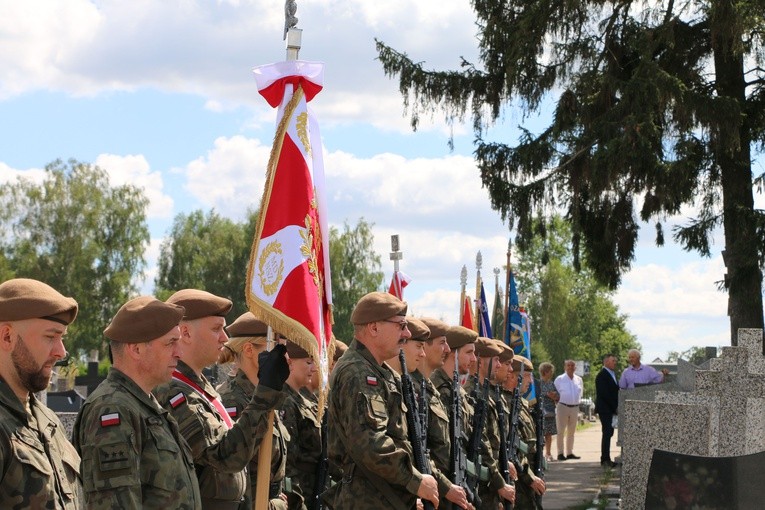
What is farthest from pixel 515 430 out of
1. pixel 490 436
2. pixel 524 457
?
pixel 490 436

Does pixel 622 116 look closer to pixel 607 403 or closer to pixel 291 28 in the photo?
pixel 607 403

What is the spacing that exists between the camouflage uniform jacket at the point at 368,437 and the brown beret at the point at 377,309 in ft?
0.52

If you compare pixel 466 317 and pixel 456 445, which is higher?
pixel 466 317

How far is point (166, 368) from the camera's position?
4734mm

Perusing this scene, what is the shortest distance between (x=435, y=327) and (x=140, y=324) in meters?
4.29

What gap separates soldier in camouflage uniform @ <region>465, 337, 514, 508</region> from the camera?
9.09 metres

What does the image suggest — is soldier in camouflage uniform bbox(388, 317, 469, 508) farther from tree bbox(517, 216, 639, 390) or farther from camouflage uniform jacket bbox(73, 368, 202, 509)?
tree bbox(517, 216, 639, 390)

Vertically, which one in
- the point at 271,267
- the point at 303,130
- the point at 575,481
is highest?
the point at 303,130

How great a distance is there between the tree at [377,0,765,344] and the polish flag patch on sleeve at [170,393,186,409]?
14721 millimetres

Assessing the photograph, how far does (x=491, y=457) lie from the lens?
9.12 metres

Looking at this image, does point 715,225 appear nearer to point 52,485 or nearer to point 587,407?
point 52,485

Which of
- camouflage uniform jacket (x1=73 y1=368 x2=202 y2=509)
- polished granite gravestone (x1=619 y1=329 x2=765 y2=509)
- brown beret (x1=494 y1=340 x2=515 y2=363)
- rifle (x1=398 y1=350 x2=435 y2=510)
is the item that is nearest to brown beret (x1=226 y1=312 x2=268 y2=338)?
rifle (x1=398 y1=350 x2=435 y2=510)

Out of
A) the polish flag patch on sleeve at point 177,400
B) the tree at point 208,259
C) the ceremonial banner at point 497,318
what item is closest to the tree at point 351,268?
the tree at point 208,259

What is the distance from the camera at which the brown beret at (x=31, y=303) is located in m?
4.12
